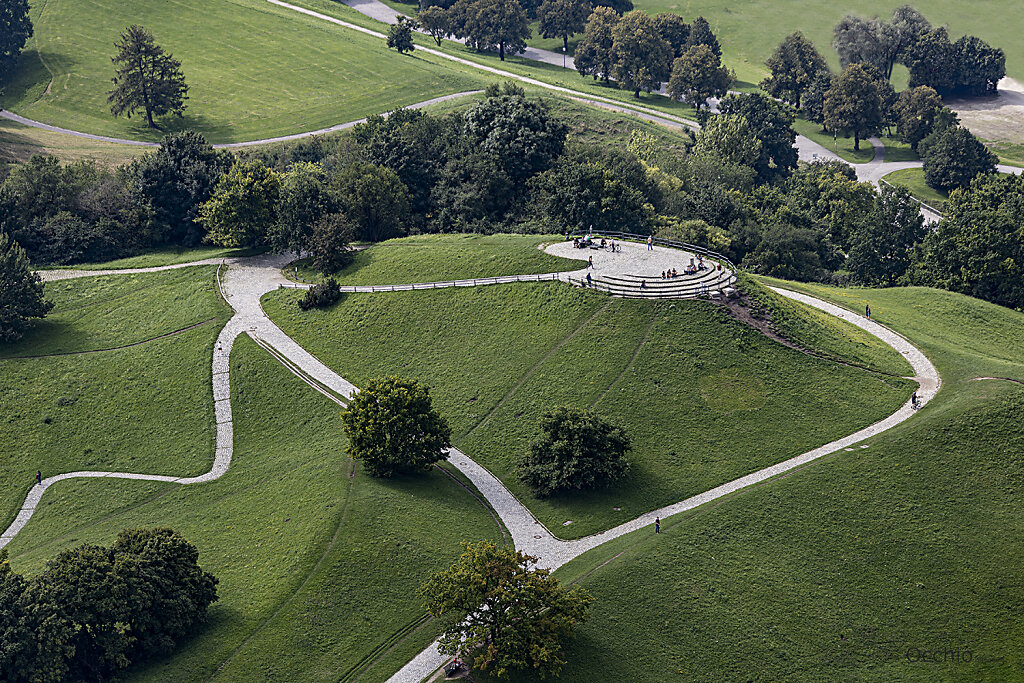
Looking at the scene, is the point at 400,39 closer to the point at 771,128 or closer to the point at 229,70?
the point at 229,70

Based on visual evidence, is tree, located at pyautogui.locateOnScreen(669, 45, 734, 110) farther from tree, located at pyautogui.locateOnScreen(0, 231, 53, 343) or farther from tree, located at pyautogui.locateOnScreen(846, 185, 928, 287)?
tree, located at pyautogui.locateOnScreen(0, 231, 53, 343)

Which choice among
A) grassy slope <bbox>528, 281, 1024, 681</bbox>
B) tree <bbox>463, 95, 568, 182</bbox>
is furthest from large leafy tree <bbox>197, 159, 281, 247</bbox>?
grassy slope <bbox>528, 281, 1024, 681</bbox>

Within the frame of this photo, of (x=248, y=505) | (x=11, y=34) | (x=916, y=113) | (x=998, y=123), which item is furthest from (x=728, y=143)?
(x=11, y=34)

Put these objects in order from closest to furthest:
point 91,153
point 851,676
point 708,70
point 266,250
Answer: point 851,676
point 266,250
point 91,153
point 708,70

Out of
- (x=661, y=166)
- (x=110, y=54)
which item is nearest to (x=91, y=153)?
(x=110, y=54)

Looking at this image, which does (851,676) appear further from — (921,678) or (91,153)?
(91,153)
